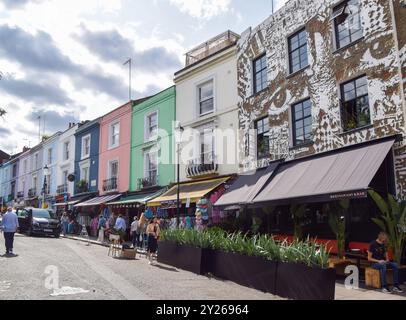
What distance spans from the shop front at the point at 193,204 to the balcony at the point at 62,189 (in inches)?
613

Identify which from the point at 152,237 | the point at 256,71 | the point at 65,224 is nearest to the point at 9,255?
the point at 152,237

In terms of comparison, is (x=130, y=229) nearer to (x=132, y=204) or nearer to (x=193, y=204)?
(x=132, y=204)

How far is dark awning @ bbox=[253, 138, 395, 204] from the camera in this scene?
1003cm

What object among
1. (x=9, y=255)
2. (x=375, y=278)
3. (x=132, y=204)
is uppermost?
(x=132, y=204)

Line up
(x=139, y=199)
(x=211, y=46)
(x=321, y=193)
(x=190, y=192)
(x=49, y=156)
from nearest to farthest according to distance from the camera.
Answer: (x=321, y=193)
(x=190, y=192)
(x=211, y=46)
(x=139, y=199)
(x=49, y=156)

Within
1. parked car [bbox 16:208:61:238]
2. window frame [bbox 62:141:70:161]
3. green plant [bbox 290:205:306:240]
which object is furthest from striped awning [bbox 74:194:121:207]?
green plant [bbox 290:205:306:240]

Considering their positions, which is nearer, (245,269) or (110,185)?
(245,269)

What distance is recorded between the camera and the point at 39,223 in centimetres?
2342

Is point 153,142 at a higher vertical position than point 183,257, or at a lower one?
higher

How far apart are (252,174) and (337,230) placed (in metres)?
4.98

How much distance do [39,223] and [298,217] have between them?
16.8m
